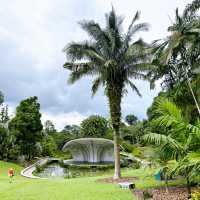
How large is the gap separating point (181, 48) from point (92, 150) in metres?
27.1

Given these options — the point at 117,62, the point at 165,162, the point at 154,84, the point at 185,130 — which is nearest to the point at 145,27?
the point at 117,62

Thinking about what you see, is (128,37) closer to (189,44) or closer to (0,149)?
(189,44)

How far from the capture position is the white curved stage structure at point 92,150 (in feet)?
140

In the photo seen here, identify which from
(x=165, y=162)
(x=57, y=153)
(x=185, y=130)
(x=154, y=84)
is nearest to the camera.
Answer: (x=185, y=130)

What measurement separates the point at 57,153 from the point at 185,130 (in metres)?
50.1

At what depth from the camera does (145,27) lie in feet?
61.5

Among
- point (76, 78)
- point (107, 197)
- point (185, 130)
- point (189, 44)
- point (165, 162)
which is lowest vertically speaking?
point (107, 197)

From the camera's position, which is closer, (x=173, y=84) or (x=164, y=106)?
(x=164, y=106)

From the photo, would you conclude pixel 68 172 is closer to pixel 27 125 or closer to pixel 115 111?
pixel 27 125

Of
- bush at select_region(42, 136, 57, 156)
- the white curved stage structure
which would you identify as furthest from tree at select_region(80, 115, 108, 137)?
the white curved stage structure

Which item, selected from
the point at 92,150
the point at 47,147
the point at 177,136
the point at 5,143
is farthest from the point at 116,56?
the point at 47,147

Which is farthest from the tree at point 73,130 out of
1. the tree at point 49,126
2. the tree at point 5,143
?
the tree at point 5,143

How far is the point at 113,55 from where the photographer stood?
1814cm

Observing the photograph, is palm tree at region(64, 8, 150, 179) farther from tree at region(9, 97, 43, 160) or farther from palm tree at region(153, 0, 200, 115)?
tree at region(9, 97, 43, 160)
